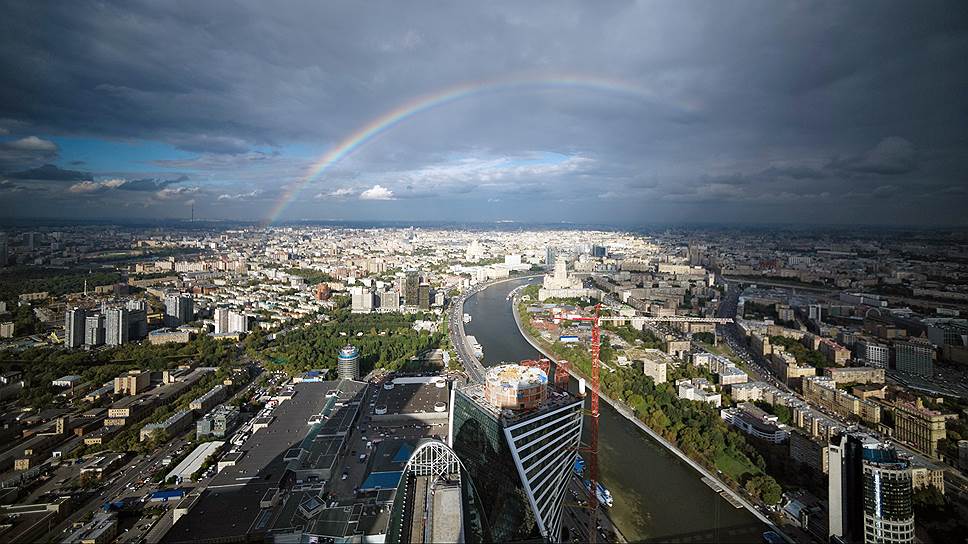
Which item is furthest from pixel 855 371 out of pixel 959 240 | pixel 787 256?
pixel 787 256

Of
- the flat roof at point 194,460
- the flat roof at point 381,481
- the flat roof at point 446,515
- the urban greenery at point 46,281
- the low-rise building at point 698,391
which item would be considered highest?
the urban greenery at point 46,281

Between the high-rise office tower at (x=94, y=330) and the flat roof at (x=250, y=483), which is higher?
the high-rise office tower at (x=94, y=330)

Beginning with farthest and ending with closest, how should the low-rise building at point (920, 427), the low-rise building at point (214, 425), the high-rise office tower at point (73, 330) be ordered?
1. the high-rise office tower at point (73, 330)
2. the low-rise building at point (214, 425)
3. the low-rise building at point (920, 427)

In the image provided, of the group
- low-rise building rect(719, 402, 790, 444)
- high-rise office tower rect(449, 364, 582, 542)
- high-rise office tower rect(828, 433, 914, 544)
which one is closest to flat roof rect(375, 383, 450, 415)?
high-rise office tower rect(449, 364, 582, 542)

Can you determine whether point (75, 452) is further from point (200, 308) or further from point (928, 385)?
point (928, 385)

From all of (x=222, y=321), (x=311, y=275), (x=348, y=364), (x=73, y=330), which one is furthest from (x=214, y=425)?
(x=311, y=275)

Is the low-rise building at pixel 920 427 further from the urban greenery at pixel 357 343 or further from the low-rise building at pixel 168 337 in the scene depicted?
the low-rise building at pixel 168 337

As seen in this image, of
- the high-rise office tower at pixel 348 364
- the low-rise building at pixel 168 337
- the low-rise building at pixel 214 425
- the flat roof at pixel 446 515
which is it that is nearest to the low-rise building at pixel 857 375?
the flat roof at pixel 446 515
